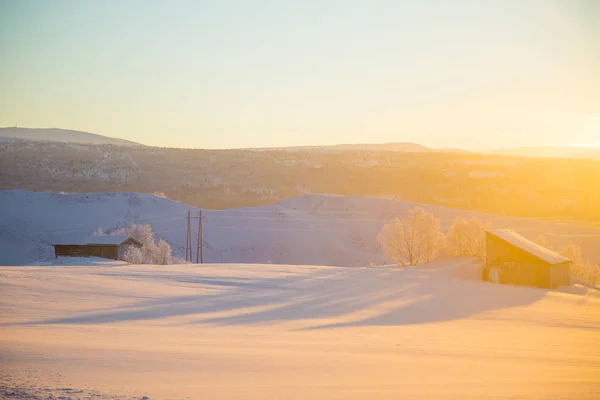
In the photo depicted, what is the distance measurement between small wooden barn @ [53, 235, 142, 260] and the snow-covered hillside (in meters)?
9.45

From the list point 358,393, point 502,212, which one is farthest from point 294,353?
point 502,212

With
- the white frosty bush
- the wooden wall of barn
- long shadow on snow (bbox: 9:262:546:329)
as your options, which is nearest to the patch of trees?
the wooden wall of barn

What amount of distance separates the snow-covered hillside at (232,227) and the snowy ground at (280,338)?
77.2 feet

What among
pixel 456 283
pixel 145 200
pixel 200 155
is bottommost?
pixel 456 283

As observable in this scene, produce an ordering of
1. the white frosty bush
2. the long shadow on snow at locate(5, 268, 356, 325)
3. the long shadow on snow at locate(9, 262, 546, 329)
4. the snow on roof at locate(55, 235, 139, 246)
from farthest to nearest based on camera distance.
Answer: the white frosty bush, the snow on roof at locate(55, 235, 139, 246), the long shadow on snow at locate(9, 262, 546, 329), the long shadow on snow at locate(5, 268, 356, 325)

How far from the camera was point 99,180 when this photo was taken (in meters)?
87.2

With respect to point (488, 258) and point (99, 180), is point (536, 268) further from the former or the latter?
point (99, 180)

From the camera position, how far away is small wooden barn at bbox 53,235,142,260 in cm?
3694

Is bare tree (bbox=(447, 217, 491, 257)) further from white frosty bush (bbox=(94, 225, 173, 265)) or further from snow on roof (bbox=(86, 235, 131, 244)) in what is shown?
snow on roof (bbox=(86, 235, 131, 244))

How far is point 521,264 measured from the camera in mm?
33500

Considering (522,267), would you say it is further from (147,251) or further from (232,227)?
(232,227)

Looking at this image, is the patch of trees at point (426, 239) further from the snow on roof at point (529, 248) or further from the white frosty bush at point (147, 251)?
the white frosty bush at point (147, 251)

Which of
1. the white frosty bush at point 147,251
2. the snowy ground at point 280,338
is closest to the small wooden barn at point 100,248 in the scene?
the white frosty bush at point 147,251

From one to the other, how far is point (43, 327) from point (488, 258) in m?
28.4
